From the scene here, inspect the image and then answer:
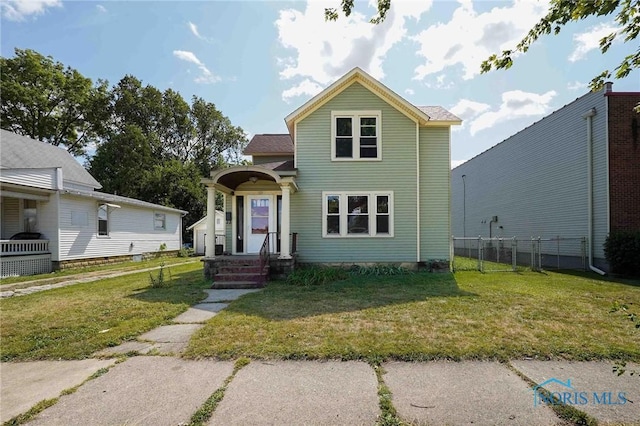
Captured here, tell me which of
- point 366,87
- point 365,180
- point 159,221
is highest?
point 366,87

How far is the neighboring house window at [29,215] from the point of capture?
A: 44.3ft

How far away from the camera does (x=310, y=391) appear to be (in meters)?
3.11

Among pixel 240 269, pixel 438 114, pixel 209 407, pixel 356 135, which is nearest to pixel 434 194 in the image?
pixel 438 114

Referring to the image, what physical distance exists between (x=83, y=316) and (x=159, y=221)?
619 inches

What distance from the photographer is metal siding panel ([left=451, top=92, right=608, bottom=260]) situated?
12.4 m

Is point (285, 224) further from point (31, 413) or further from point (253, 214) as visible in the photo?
point (31, 413)

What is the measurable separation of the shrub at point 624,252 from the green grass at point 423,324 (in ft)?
9.98

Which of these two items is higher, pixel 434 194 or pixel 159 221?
pixel 434 194

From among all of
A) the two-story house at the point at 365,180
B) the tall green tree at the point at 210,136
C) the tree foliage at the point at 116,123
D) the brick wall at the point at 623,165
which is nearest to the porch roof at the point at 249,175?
the two-story house at the point at 365,180

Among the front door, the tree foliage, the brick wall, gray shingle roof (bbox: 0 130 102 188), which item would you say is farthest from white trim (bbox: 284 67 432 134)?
the tree foliage

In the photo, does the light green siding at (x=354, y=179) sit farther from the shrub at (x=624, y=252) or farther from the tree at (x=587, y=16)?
the tree at (x=587, y=16)

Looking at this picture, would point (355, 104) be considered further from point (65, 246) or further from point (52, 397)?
point (65, 246)

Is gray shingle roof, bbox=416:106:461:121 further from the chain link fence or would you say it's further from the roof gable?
the chain link fence

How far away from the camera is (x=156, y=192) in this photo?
28.9 m
